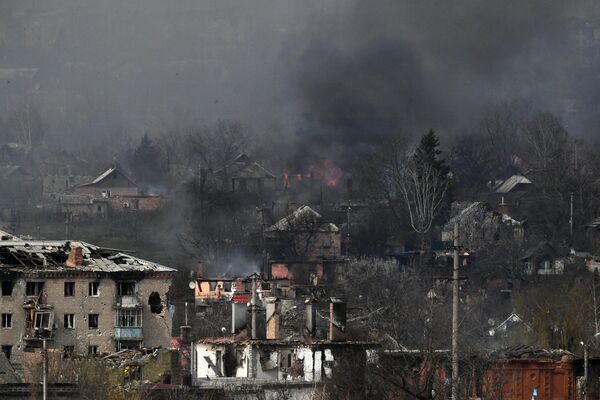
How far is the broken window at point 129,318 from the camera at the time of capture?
168 feet

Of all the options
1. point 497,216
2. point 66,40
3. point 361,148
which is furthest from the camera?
point 66,40

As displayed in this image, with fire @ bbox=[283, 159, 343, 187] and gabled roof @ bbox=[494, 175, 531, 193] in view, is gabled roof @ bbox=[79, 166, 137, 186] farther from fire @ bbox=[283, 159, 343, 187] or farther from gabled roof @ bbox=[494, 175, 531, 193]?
gabled roof @ bbox=[494, 175, 531, 193]

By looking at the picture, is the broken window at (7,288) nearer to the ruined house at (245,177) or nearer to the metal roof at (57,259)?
the metal roof at (57,259)

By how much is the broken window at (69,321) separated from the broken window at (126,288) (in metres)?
1.10

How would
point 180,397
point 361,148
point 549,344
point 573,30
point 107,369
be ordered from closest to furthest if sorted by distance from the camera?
point 180,397
point 107,369
point 549,344
point 361,148
point 573,30

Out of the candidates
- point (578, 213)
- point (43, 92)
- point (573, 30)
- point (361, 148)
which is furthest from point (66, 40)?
point (578, 213)

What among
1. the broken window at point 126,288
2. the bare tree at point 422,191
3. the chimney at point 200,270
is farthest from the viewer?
the bare tree at point 422,191

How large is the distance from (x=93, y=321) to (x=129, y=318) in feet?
2.31

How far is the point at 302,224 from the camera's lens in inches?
3046

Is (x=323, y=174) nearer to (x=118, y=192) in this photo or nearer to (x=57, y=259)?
(x=118, y=192)

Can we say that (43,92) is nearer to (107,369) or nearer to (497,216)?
(497,216)

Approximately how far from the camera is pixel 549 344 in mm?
50219

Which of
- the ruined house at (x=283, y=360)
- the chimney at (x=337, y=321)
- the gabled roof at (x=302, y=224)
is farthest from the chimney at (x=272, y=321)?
the gabled roof at (x=302, y=224)

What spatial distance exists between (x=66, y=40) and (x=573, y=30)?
39.4 meters
